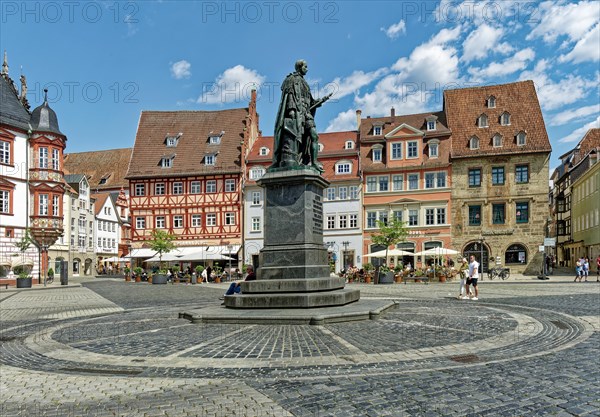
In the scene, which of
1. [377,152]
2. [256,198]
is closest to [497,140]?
[377,152]

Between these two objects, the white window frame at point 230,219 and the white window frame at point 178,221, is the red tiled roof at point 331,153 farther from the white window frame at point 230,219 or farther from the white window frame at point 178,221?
the white window frame at point 178,221

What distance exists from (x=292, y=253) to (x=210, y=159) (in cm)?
3925

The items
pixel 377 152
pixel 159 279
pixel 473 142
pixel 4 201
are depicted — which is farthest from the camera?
pixel 377 152

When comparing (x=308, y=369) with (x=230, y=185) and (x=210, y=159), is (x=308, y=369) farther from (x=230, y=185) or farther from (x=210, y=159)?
(x=210, y=159)

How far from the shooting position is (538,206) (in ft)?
139

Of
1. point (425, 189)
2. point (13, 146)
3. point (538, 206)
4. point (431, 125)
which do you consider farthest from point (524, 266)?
point (13, 146)

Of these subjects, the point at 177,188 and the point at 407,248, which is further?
the point at 177,188

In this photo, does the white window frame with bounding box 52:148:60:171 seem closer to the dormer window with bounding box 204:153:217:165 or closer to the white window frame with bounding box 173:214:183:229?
the white window frame with bounding box 173:214:183:229

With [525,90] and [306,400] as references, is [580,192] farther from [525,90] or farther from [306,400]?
[306,400]

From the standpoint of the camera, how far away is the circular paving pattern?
6.46 meters

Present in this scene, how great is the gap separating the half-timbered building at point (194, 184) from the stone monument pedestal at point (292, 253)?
35570 mm

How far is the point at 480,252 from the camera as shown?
142 feet

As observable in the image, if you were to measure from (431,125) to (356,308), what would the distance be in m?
38.0

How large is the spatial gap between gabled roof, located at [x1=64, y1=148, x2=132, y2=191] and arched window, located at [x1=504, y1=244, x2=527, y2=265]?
158 feet
